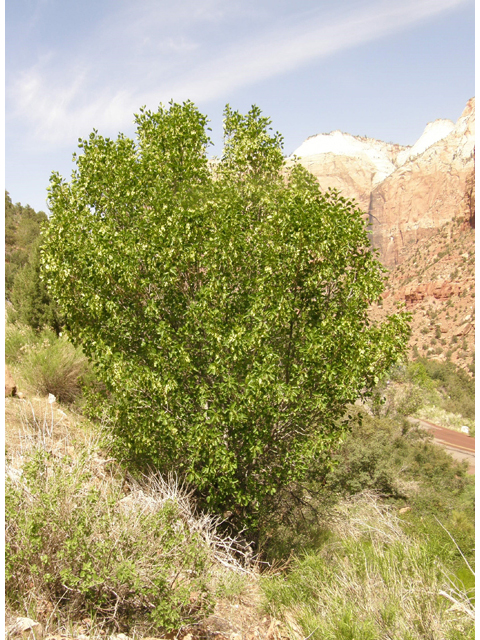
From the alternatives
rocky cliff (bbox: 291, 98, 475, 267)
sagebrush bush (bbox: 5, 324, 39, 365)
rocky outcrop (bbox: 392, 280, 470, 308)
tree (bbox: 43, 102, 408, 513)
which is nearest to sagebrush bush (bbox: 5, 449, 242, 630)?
tree (bbox: 43, 102, 408, 513)

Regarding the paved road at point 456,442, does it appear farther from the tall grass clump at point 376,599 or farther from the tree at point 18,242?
the tree at point 18,242

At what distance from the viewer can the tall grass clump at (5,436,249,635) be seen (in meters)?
3.80

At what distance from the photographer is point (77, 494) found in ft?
13.5

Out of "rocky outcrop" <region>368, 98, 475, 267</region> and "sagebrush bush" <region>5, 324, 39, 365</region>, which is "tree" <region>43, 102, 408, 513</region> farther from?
"rocky outcrop" <region>368, 98, 475, 267</region>

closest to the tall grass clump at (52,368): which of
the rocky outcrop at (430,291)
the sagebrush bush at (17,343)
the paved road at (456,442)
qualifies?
the sagebrush bush at (17,343)

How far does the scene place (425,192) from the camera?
115250 mm

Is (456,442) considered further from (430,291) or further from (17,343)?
(430,291)

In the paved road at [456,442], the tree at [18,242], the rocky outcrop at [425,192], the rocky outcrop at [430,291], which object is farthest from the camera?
the rocky outcrop at [425,192]

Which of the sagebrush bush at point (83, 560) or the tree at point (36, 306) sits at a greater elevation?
the tree at point (36, 306)

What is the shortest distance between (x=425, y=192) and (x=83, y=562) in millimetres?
124060

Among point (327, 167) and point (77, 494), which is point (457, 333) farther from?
point (327, 167)

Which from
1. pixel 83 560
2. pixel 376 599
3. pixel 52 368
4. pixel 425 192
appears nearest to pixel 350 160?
pixel 425 192

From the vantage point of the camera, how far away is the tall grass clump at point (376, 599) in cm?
368

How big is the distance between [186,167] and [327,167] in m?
156
